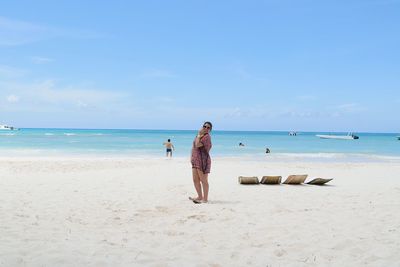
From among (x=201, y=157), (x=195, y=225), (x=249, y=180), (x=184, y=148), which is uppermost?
(x=201, y=157)

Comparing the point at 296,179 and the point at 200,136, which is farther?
the point at 296,179

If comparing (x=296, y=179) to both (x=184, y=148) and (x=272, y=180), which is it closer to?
(x=272, y=180)

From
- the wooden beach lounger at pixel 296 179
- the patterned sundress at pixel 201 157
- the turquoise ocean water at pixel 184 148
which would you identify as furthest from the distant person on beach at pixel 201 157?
the turquoise ocean water at pixel 184 148

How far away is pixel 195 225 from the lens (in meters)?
6.35

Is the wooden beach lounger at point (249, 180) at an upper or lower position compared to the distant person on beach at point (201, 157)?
lower

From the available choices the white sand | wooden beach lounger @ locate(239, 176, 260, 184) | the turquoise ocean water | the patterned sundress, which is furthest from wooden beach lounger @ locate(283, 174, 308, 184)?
the turquoise ocean water

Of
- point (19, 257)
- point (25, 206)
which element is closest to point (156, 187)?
point (25, 206)

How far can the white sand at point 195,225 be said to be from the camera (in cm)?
474

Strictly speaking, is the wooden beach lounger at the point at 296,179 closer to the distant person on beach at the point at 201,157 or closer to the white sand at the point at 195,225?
the white sand at the point at 195,225

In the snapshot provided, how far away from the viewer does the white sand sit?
4.74m

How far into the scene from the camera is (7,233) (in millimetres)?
5617

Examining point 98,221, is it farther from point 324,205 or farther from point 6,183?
point 6,183

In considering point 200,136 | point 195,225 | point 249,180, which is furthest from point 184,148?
point 195,225

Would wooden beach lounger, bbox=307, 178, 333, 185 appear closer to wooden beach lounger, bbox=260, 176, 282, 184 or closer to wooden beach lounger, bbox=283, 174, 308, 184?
wooden beach lounger, bbox=283, 174, 308, 184
